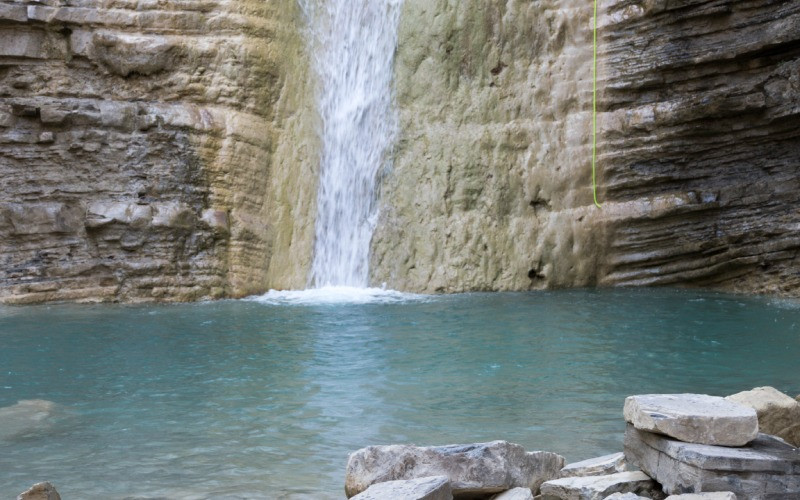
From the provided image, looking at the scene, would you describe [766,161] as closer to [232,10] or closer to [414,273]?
[414,273]

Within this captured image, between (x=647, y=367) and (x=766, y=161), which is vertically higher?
(x=766, y=161)

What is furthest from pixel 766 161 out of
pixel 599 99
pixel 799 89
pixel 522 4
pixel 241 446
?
pixel 241 446

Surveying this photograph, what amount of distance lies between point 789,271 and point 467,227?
4.36 meters

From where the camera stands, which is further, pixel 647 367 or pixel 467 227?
pixel 467 227

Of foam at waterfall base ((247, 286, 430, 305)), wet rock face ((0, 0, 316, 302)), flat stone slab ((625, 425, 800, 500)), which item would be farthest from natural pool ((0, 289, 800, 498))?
flat stone slab ((625, 425, 800, 500))

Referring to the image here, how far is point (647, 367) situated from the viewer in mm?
6871

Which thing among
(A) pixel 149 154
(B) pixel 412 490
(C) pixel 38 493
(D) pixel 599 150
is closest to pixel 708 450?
(B) pixel 412 490

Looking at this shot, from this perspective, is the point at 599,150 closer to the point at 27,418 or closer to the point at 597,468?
the point at 27,418

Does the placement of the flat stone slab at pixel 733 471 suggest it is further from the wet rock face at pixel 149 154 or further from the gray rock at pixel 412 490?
the wet rock face at pixel 149 154

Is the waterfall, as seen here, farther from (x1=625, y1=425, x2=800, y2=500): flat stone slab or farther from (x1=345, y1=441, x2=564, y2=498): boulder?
(x1=625, y1=425, x2=800, y2=500): flat stone slab

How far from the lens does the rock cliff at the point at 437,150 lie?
1183 centimetres

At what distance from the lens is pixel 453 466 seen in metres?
3.62

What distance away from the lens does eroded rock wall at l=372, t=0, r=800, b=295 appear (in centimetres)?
1201

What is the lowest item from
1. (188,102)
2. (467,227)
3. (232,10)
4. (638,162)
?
(467,227)
